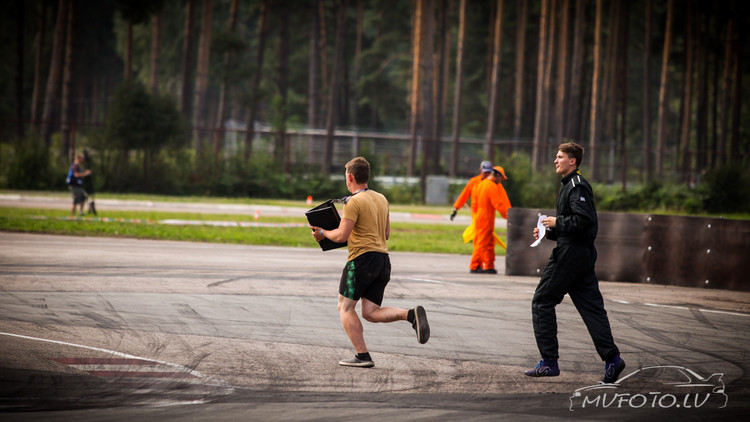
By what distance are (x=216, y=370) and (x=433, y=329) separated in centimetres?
291

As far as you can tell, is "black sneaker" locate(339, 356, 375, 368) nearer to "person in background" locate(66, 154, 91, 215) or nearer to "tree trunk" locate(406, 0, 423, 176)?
"person in background" locate(66, 154, 91, 215)

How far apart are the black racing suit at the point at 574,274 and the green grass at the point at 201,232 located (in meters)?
10.9

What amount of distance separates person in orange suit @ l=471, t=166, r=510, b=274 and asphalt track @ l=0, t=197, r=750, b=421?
787mm

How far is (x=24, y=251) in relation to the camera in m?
14.0

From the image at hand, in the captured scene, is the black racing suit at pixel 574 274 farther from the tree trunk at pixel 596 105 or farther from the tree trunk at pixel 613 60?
the tree trunk at pixel 613 60

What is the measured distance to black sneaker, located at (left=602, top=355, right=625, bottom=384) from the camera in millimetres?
6449

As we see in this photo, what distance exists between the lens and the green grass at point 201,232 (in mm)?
17969

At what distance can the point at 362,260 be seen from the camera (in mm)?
6719

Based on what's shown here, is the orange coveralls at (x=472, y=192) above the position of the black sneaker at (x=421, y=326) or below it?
above

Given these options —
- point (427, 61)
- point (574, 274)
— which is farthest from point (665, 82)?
point (574, 274)

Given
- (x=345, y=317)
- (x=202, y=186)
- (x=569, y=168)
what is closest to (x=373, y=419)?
(x=345, y=317)

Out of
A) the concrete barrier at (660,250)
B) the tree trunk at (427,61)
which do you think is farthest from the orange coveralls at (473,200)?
the tree trunk at (427,61)

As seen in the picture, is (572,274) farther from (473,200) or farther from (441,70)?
(441,70)

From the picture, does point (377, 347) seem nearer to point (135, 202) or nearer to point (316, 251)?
point (316, 251)
